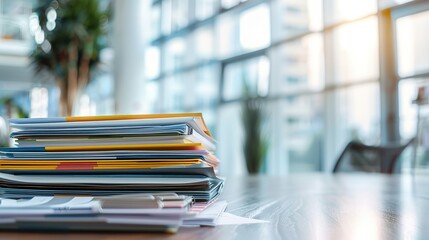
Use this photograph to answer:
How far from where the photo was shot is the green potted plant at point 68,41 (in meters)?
6.89

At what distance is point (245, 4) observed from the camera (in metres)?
5.91

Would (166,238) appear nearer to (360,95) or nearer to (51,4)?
(360,95)

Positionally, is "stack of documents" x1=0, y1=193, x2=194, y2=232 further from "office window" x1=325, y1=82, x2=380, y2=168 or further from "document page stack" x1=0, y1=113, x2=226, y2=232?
"office window" x1=325, y1=82, x2=380, y2=168

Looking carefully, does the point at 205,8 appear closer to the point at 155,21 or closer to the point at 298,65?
the point at 155,21

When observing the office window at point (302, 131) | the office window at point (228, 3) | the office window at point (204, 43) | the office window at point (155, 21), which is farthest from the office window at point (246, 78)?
the office window at point (155, 21)

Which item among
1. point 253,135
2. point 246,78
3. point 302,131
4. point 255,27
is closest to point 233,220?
point 253,135

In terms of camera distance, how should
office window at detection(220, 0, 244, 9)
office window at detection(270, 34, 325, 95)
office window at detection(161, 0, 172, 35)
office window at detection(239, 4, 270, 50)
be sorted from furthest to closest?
1. office window at detection(161, 0, 172, 35)
2. office window at detection(220, 0, 244, 9)
3. office window at detection(239, 4, 270, 50)
4. office window at detection(270, 34, 325, 95)

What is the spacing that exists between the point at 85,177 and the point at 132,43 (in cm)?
705

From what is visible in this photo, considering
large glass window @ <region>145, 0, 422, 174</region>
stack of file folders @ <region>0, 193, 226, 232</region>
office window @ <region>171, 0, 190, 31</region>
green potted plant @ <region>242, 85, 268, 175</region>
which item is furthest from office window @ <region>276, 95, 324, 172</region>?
stack of file folders @ <region>0, 193, 226, 232</region>

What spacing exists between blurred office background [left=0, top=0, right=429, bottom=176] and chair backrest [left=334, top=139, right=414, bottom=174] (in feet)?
1.98

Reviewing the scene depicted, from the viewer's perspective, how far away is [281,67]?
538 cm

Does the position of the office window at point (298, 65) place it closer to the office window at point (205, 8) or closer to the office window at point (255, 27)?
the office window at point (255, 27)

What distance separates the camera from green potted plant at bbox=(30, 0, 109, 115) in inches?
271

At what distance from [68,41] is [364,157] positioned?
571 centimetres
